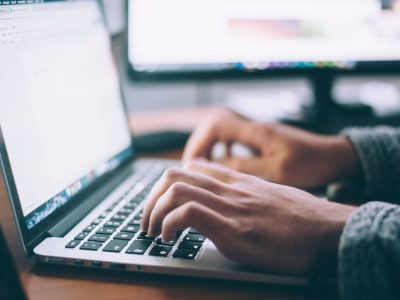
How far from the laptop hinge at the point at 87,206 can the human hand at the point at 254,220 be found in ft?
0.31

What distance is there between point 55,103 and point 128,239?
0.20 m

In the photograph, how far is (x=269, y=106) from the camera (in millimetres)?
1083

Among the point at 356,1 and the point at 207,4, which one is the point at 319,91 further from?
the point at 207,4

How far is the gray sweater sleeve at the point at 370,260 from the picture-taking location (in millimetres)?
377

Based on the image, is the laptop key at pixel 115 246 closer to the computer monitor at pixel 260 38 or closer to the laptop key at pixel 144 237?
the laptop key at pixel 144 237

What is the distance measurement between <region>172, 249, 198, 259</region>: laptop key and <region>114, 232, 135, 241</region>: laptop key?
0.19 feet

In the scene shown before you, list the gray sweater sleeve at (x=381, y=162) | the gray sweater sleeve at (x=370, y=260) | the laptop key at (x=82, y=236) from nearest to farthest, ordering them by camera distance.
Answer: the gray sweater sleeve at (x=370, y=260)
the laptop key at (x=82, y=236)
the gray sweater sleeve at (x=381, y=162)

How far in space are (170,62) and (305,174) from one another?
1.24 ft

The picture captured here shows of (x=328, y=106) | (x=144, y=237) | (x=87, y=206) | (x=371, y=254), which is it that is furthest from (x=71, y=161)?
(x=328, y=106)

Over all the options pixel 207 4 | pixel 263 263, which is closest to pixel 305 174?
pixel 263 263

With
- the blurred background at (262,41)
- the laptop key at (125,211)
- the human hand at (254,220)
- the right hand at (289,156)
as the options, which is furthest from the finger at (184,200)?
the blurred background at (262,41)

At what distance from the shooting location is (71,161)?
574 mm

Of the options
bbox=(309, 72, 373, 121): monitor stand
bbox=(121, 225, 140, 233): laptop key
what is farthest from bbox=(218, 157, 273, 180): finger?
bbox=(309, 72, 373, 121): monitor stand

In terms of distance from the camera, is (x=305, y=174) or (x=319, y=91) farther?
(x=319, y=91)
